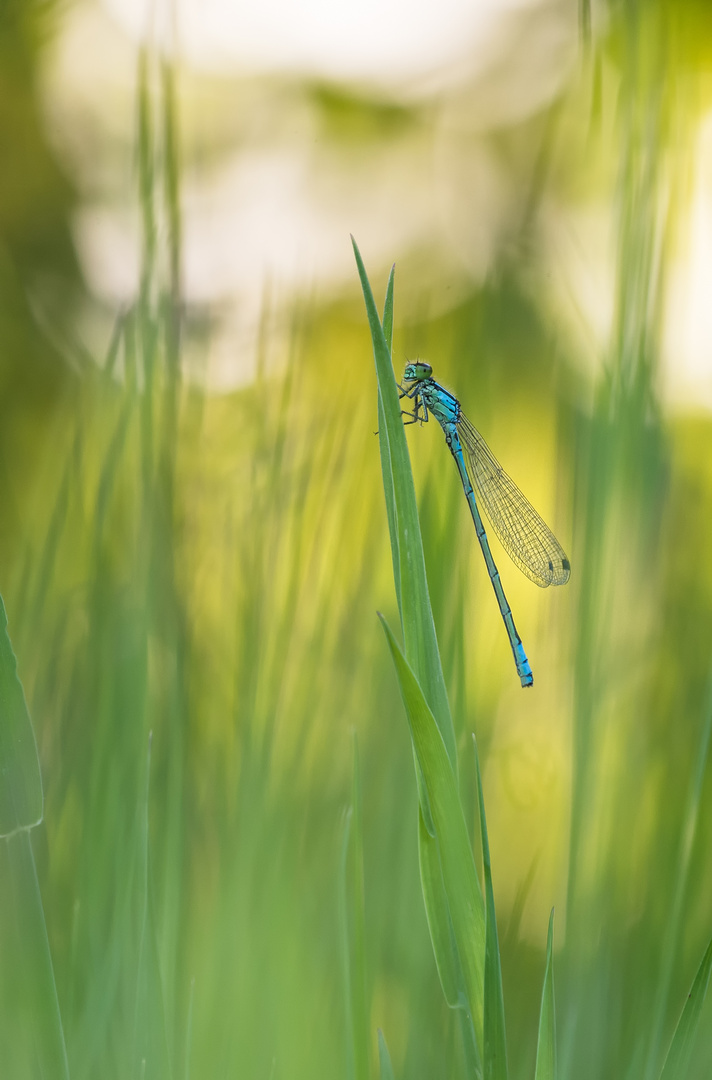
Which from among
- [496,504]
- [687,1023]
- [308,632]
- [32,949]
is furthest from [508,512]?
[32,949]

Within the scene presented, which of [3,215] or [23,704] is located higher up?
[3,215]

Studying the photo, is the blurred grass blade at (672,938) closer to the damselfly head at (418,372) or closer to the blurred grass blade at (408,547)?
the blurred grass blade at (408,547)

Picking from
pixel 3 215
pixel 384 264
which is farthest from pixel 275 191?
pixel 3 215

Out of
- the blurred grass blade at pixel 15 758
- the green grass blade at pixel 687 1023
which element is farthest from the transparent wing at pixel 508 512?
the blurred grass blade at pixel 15 758

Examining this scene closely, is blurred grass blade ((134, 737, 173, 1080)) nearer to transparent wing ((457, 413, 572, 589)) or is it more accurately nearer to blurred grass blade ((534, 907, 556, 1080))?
blurred grass blade ((534, 907, 556, 1080))

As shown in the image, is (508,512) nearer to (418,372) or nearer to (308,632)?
(418,372)

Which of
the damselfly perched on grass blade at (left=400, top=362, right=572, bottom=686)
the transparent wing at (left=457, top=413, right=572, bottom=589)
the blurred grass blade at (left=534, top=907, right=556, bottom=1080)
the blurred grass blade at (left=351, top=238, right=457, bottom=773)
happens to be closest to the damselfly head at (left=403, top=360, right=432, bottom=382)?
the damselfly perched on grass blade at (left=400, top=362, right=572, bottom=686)

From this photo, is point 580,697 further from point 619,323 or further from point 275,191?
point 275,191
